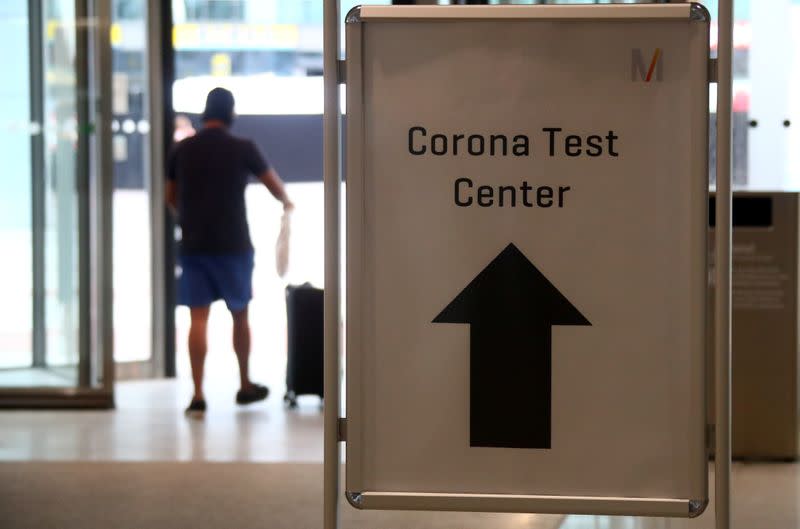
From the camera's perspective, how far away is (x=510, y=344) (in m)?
2.26

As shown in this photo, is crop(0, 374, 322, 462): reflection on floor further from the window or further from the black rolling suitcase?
the window

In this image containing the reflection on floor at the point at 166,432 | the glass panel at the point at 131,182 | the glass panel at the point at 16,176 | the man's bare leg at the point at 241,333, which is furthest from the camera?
the glass panel at the point at 131,182

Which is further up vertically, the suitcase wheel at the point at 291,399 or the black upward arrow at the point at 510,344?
the black upward arrow at the point at 510,344

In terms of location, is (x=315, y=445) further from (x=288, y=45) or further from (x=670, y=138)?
(x=288, y=45)

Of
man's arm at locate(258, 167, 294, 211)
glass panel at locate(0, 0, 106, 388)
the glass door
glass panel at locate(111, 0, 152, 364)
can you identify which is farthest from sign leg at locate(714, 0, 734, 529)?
glass panel at locate(111, 0, 152, 364)

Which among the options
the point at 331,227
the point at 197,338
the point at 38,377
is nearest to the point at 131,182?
the point at 38,377

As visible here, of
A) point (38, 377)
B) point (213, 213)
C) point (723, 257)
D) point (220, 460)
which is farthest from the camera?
point (38, 377)

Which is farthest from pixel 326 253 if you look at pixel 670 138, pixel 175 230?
pixel 175 230

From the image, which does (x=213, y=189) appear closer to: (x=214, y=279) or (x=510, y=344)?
(x=214, y=279)

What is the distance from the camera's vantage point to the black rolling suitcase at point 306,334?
221 inches

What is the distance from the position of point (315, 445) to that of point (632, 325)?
269cm

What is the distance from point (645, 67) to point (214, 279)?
146 inches

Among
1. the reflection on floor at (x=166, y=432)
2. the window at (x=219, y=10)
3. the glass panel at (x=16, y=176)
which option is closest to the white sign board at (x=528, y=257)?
the reflection on floor at (x=166, y=432)

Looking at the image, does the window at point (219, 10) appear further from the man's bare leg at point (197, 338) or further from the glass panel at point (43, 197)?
the man's bare leg at point (197, 338)
